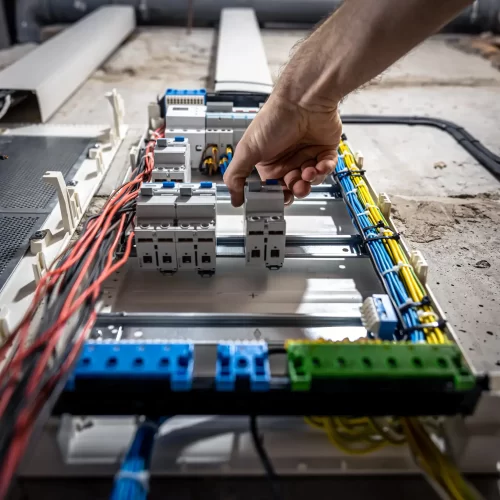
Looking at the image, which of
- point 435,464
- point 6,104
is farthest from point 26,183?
point 435,464

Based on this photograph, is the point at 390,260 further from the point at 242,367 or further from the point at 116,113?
the point at 116,113

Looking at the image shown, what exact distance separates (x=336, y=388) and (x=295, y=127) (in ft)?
2.47

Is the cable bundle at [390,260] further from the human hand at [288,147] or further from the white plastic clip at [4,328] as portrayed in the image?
the white plastic clip at [4,328]

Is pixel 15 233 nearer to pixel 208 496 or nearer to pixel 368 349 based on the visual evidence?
pixel 208 496

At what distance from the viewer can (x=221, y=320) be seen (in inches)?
46.3

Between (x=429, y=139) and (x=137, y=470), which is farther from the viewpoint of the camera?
(x=429, y=139)

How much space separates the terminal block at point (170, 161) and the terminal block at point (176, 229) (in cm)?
24

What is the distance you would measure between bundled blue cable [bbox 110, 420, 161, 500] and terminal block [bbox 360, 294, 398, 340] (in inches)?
22.3

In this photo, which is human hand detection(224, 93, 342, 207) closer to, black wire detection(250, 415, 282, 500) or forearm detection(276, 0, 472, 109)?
forearm detection(276, 0, 472, 109)

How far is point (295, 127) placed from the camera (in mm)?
1338

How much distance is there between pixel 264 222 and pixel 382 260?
0.36 meters

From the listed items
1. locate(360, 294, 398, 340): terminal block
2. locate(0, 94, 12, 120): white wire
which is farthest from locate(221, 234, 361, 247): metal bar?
locate(0, 94, 12, 120): white wire

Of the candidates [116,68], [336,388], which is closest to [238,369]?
[336,388]

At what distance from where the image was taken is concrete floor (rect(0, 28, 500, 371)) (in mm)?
1506
